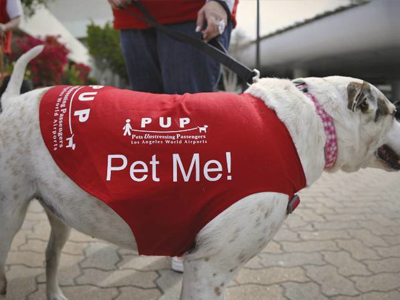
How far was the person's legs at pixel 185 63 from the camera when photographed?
91.4 inches

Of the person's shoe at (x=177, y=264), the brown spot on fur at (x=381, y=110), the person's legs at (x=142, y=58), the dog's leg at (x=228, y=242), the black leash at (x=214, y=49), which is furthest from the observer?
the person's shoe at (x=177, y=264)

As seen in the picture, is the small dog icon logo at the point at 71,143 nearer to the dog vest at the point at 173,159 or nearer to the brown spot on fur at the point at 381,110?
the dog vest at the point at 173,159

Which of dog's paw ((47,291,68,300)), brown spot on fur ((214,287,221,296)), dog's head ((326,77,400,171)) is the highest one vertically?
dog's head ((326,77,400,171))

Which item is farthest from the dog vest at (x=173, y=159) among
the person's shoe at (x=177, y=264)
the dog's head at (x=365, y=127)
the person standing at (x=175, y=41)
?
the person's shoe at (x=177, y=264)

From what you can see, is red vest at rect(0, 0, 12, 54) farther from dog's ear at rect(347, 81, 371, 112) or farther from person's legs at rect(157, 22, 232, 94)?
dog's ear at rect(347, 81, 371, 112)

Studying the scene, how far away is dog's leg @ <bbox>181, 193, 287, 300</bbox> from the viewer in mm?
1438

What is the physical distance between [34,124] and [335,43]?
1.95 m

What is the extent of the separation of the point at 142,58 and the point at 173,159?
125cm

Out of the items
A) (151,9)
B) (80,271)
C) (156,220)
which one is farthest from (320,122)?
(80,271)

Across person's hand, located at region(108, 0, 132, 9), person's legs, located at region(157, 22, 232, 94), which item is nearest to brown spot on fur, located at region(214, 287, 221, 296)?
person's legs, located at region(157, 22, 232, 94)

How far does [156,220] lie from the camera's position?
150cm

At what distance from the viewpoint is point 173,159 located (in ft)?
4.88

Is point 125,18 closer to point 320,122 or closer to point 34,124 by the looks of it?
point 34,124

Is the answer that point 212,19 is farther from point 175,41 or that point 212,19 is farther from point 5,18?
point 5,18
